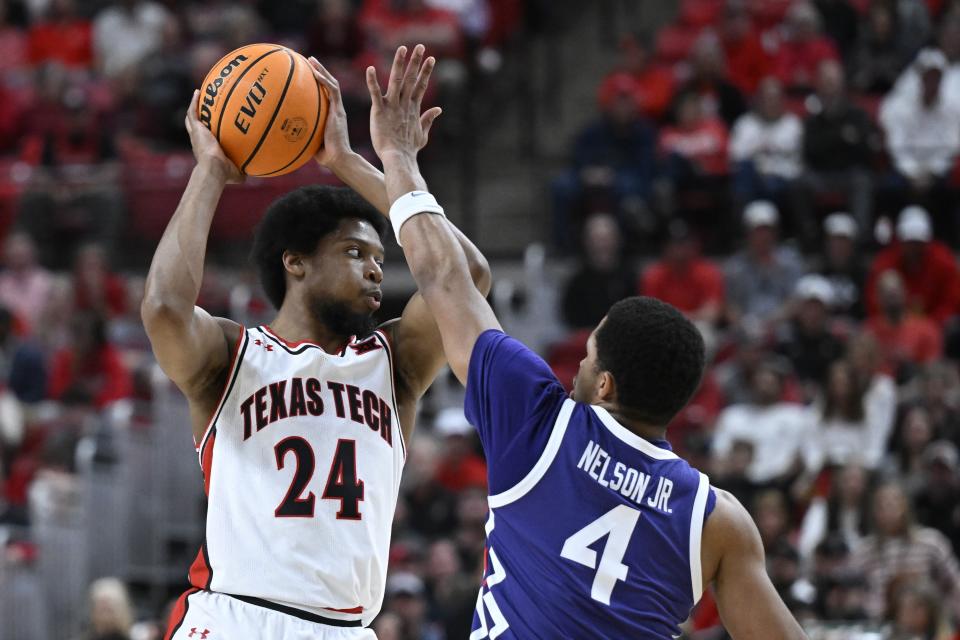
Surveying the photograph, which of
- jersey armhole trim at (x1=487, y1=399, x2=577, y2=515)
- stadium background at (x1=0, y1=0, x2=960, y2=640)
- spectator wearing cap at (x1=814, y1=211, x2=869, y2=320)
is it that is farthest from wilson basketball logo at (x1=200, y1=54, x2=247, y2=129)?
spectator wearing cap at (x1=814, y1=211, x2=869, y2=320)

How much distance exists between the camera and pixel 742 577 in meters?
4.65

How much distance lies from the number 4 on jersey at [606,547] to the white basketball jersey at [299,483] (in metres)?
1.03

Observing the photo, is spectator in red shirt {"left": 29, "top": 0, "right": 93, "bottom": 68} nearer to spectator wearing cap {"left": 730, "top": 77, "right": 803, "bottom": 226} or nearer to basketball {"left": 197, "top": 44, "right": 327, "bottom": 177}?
spectator wearing cap {"left": 730, "top": 77, "right": 803, "bottom": 226}

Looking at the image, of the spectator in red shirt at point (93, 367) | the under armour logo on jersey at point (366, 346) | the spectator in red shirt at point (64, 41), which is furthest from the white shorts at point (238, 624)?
the spectator in red shirt at point (64, 41)

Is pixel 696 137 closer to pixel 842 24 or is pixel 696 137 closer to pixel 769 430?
pixel 842 24

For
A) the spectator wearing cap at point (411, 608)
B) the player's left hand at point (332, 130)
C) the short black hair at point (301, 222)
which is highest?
the player's left hand at point (332, 130)

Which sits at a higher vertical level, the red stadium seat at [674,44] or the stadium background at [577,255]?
the red stadium seat at [674,44]

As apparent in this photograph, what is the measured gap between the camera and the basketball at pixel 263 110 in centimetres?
536

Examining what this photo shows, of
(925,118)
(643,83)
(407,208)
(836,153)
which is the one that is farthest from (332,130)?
(643,83)

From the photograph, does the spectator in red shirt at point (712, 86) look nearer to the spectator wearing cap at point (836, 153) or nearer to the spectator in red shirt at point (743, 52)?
the spectator in red shirt at point (743, 52)

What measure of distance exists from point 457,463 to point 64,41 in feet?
26.9

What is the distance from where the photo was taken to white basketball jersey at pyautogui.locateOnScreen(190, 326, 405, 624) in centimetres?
518

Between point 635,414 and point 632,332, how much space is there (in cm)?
27

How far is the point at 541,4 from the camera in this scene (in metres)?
16.8
